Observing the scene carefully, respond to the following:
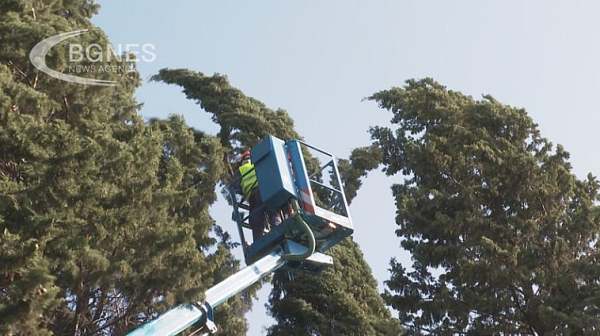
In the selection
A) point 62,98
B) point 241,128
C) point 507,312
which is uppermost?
point 241,128

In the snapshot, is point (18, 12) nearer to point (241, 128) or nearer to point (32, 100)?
point (32, 100)

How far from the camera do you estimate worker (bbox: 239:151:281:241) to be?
13.1 meters

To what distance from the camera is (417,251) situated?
15344 mm

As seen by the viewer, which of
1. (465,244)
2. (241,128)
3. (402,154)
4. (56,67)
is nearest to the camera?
(56,67)

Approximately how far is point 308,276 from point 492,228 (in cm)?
434

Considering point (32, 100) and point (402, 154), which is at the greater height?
point (402, 154)

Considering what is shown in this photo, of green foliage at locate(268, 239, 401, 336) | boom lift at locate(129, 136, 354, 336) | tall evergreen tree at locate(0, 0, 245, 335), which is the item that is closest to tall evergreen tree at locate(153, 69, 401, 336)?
green foliage at locate(268, 239, 401, 336)

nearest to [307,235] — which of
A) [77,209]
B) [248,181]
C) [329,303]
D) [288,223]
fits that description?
[288,223]

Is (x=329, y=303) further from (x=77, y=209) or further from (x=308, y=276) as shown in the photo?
(x=77, y=209)

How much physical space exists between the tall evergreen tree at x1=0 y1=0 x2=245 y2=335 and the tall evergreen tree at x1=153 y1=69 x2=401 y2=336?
15.6 feet

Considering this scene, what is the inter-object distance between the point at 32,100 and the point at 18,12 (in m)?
2.23

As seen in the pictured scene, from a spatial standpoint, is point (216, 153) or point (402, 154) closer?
point (216, 153)

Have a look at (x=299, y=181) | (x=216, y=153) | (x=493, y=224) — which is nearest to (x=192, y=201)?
(x=216, y=153)

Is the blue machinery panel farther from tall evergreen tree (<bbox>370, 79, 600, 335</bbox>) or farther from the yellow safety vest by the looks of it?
tall evergreen tree (<bbox>370, 79, 600, 335</bbox>)
